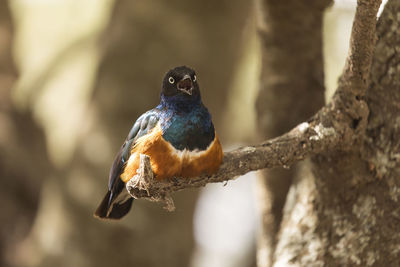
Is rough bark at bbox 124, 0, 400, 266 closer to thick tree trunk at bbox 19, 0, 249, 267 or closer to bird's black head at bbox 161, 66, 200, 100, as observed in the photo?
bird's black head at bbox 161, 66, 200, 100

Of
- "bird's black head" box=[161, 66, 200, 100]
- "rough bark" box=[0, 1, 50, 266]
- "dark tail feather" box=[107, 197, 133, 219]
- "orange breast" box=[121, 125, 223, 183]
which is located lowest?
"rough bark" box=[0, 1, 50, 266]

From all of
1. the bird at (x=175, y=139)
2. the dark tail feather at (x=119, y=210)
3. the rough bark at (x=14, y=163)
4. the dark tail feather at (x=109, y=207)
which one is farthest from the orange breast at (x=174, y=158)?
the rough bark at (x=14, y=163)

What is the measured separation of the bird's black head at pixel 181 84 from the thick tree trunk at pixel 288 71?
48.0 inches

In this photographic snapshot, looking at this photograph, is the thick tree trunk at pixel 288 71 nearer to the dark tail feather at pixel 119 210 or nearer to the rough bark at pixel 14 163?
the dark tail feather at pixel 119 210

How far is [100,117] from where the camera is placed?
703 cm

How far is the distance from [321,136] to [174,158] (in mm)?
852

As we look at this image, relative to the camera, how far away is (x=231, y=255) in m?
9.16

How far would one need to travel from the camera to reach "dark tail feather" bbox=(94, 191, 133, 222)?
151 inches

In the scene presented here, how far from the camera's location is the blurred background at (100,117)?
6.88 metres

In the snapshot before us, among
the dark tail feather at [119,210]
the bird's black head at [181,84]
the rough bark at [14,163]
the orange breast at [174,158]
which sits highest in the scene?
the bird's black head at [181,84]

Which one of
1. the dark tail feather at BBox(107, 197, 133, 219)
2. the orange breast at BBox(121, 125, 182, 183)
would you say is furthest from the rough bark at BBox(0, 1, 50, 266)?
the orange breast at BBox(121, 125, 182, 183)

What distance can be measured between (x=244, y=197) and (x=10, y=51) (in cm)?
453

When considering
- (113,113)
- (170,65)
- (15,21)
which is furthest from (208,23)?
(15,21)

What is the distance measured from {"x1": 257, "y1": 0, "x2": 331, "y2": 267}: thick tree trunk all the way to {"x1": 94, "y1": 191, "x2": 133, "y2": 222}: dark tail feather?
118 centimetres
